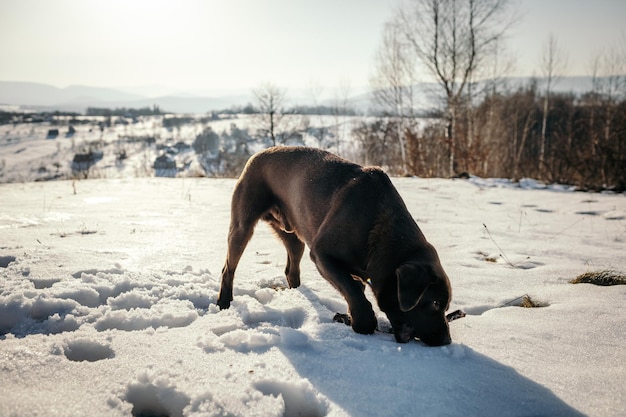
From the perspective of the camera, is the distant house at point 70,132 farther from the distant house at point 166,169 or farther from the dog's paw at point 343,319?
the dog's paw at point 343,319

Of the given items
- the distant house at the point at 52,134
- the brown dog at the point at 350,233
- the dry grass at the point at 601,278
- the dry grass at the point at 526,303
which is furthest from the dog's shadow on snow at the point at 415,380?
the distant house at the point at 52,134

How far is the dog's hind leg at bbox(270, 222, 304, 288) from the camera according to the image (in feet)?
12.6

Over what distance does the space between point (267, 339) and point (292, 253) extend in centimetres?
161

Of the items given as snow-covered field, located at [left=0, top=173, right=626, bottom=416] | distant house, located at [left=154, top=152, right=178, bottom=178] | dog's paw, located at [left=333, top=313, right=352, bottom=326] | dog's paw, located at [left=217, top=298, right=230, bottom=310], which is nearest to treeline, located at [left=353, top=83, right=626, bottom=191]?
snow-covered field, located at [left=0, top=173, right=626, bottom=416]

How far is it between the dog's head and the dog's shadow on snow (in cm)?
9

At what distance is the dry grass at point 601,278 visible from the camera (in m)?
3.55

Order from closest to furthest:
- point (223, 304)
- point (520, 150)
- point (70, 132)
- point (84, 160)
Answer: point (223, 304) → point (520, 150) → point (84, 160) → point (70, 132)

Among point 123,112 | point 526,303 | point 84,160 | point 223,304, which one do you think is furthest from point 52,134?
point 526,303

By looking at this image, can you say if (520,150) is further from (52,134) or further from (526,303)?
(52,134)

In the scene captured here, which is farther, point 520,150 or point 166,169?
point 166,169

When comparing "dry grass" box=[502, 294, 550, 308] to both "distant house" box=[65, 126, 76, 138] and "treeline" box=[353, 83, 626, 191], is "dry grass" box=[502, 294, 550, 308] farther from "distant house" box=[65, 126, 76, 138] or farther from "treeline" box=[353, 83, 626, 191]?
"distant house" box=[65, 126, 76, 138]

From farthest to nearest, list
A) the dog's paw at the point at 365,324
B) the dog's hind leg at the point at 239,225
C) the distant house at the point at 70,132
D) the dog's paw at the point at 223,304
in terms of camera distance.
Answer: the distant house at the point at 70,132, the dog's hind leg at the point at 239,225, the dog's paw at the point at 223,304, the dog's paw at the point at 365,324

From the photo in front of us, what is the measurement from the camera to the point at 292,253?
3.96 meters

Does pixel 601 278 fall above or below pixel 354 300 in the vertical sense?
below
